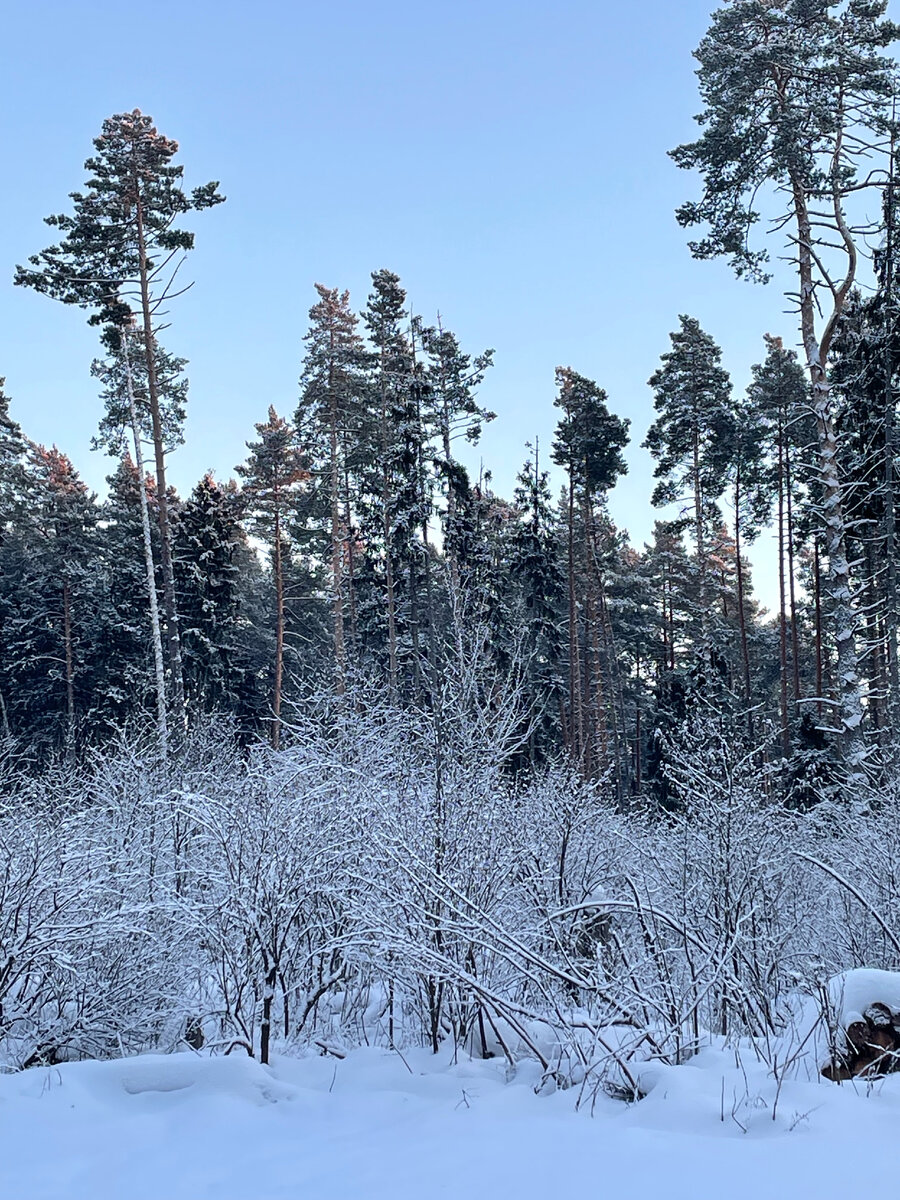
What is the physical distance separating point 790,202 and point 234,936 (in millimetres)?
14536

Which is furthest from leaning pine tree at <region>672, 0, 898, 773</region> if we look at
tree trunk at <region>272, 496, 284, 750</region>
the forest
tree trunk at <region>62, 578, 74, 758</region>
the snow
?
tree trunk at <region>62, 578, 74, 758</region>

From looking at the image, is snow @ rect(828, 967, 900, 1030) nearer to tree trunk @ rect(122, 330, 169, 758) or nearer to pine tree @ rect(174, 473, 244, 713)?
tree trunk @ rect(122, 330, 169, 758)

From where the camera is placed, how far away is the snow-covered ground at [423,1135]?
3.63m

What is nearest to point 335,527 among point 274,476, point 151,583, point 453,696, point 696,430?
point 151,583

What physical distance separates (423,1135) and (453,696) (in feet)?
13.0

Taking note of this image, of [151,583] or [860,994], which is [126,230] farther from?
[860,994]

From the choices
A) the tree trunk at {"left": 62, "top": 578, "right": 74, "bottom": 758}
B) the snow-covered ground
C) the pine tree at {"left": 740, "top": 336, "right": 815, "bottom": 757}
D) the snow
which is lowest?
the snow-covered ground

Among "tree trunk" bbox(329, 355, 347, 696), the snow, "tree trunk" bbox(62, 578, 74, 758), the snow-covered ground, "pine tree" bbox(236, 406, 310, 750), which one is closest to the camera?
the snow-covered ground

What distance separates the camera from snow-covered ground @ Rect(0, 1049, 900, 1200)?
363 cm

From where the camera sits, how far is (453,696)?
25.6ft

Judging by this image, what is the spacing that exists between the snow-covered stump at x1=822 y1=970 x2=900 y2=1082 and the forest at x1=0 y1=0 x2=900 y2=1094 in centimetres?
24

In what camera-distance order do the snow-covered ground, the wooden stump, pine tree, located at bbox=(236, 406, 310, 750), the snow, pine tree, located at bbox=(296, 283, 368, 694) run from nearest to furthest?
the snow-covered ground < the wooden stump < the snow < pine tree, located at bbox=(296, 283, 368, 694) < pine tree, located at bbox=(236, 406, 310, 750)

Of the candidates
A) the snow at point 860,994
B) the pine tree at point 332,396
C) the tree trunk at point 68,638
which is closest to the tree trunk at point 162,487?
the pine tree at point 332,396

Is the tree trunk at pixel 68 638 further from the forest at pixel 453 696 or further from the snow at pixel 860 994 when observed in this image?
the snow at pixel 860 994
